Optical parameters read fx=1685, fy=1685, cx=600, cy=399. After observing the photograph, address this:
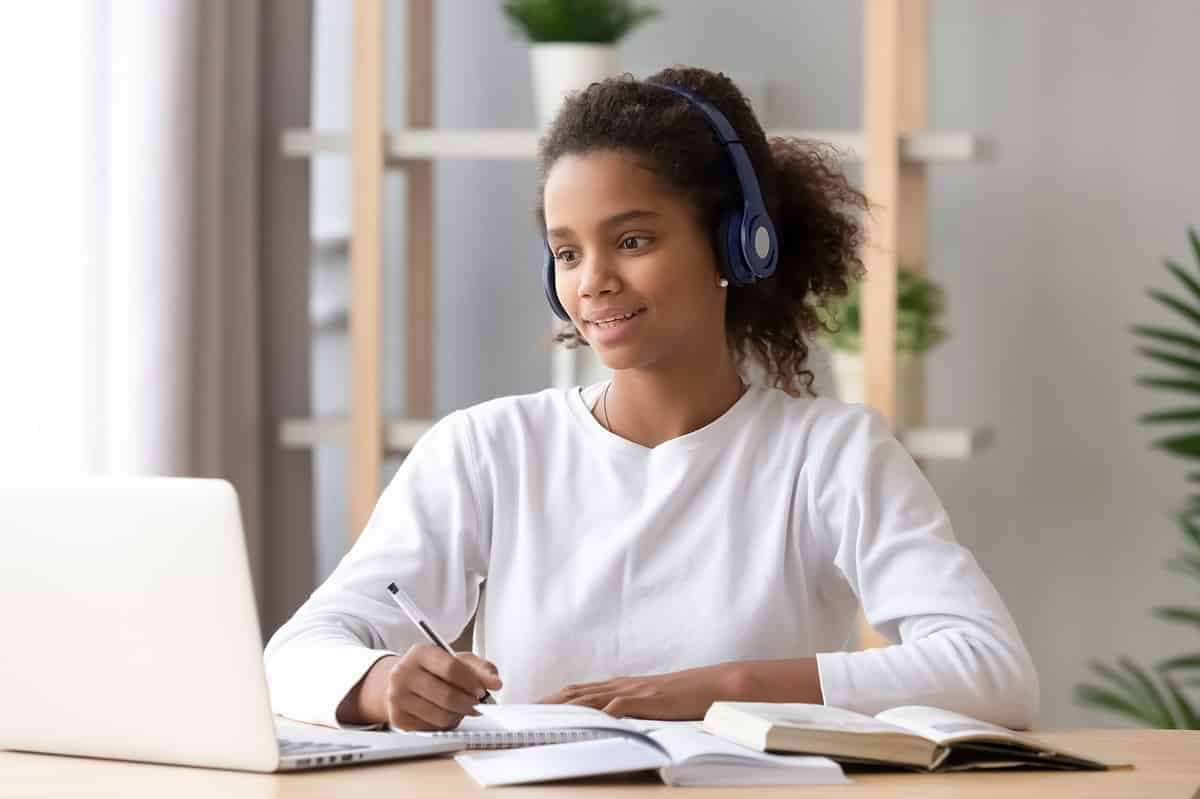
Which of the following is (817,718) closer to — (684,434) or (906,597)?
(906,597)

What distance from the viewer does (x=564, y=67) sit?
2.69 metres

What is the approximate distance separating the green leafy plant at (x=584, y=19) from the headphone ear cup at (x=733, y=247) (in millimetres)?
1213

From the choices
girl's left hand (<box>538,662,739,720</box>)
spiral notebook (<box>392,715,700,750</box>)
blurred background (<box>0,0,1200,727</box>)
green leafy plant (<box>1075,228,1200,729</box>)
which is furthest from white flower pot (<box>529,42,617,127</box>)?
spiral notebook (<box>392,715,700,750</box>)

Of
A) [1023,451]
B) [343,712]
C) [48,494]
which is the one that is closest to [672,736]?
[343,712]

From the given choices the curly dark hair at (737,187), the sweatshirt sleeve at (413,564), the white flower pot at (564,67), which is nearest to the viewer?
the sweatshirt sleeve at (413,564)

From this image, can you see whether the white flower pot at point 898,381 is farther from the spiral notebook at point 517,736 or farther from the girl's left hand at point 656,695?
the spiral notebook at point 517,736

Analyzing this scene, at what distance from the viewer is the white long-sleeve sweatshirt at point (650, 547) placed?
1479 mm

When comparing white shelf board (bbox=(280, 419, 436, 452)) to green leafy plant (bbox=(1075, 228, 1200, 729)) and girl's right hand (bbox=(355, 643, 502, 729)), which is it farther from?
girl's right hand (bbox=(355, 643, 502, 729))

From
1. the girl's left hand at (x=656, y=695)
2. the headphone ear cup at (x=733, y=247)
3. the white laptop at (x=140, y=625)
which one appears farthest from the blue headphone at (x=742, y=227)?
the white laptop at (x=140, y=625)

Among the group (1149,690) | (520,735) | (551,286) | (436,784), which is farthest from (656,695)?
(1149,690)

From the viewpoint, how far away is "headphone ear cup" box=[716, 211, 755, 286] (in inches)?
61.4

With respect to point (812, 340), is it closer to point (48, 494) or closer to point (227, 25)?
point (48, 494)

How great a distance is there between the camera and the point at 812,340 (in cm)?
177

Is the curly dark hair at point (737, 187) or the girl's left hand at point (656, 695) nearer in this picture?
the girl's left hand at point (656, 695)
